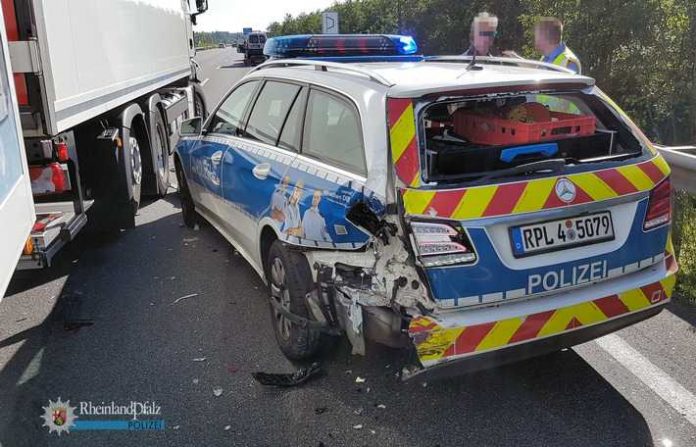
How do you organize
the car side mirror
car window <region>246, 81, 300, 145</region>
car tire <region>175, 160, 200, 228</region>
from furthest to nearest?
car tire <region>175, 160, 200, 228</region> → the car side mirror → car window <region>246, 81, 300, 145</region>

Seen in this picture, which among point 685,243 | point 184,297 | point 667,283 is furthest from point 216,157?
point 685,243

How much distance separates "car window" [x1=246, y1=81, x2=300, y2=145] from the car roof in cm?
19

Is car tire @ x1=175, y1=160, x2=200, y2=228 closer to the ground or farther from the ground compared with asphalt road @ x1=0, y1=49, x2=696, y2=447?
farther from the ground

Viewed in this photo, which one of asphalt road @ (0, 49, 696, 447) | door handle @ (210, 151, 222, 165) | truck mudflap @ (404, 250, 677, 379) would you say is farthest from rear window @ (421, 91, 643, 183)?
door handle @ (210, 151, 222, 165)

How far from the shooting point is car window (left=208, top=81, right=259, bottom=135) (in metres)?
4.78

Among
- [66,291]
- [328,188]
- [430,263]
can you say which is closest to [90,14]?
[66,291]

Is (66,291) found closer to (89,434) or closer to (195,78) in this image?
(89,434)

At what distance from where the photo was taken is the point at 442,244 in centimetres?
278

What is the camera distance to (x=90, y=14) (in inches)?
198

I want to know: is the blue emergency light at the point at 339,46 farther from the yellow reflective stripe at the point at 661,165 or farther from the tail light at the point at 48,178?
the yellow reflective stripe at the point at 661,165

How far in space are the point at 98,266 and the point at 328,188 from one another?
10.1 ft

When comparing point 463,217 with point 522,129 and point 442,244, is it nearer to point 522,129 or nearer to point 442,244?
point 442,244

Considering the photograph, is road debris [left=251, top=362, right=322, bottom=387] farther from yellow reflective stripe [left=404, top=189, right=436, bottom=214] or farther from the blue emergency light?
the blue emergency light

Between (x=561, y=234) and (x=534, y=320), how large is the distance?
17.0 inches
